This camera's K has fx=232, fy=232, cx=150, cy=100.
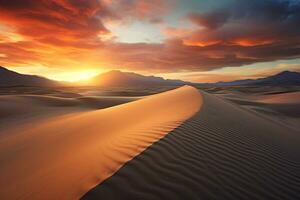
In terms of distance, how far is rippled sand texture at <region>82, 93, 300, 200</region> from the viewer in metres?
2.51

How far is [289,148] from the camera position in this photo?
5.00m

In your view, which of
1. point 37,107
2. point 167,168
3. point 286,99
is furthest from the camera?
point 286,99

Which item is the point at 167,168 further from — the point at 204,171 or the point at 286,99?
the point at 286,99

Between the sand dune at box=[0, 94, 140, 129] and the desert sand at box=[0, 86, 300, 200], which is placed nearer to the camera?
the desert sand at box=[0, 86, 300, 200]

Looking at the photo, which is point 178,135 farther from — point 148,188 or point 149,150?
point 148,188

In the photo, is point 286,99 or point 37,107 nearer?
point 37,107

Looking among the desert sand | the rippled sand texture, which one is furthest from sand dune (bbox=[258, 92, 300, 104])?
the rippled sand texture

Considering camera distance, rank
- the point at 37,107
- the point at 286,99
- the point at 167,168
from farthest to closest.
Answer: the point at 286,99, the point at 37,107, the point at 167,168

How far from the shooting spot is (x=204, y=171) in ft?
9.84

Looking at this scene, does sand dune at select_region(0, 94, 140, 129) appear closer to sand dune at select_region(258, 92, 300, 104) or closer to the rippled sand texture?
the rippled sand texture

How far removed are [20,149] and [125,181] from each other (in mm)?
4106

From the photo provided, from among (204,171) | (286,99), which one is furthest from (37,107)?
(286,99)

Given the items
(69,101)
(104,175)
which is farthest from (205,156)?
(69,101)

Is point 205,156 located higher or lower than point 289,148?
higher
